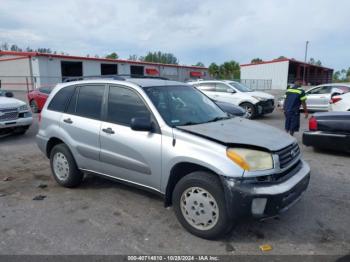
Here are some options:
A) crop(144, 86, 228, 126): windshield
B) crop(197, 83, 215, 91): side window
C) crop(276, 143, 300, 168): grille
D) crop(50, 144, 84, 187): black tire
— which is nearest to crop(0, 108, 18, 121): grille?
crop(50, 144, 84, 187): black tire

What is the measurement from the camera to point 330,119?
21.4 ft

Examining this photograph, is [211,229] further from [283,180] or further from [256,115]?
[256,115]

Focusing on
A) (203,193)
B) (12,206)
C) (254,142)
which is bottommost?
(12,206)

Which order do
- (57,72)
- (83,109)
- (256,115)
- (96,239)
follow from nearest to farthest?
(96,239), (83,109), (256,115), (57,72)

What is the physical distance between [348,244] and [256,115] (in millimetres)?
9792

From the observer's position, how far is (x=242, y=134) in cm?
349

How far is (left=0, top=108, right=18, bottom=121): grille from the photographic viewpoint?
26.9ft

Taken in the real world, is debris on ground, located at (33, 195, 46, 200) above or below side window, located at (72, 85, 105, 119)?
below

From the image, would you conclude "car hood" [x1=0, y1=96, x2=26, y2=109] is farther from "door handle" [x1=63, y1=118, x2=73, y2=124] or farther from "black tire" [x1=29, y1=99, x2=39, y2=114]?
"black tire" [x1=29, y1=99, x2=39, y2=114]

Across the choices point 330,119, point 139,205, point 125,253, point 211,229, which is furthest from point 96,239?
point 330,119

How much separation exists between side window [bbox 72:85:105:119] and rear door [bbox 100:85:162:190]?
0.20 m

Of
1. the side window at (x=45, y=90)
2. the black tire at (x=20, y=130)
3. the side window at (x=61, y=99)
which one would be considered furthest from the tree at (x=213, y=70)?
the side window at (x=61, y=99)

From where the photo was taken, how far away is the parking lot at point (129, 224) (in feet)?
10.5

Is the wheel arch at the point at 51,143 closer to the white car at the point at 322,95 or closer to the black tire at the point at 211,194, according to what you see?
the black tire at the point at 211,194
